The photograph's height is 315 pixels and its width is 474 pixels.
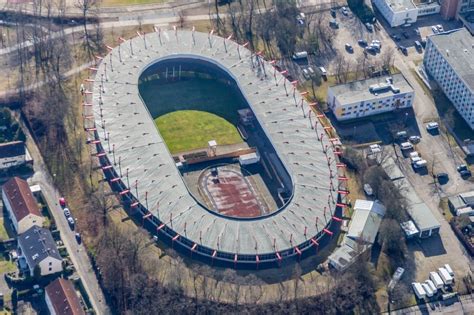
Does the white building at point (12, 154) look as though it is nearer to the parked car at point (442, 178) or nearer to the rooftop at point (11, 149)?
the rooftop at point (11, 149)

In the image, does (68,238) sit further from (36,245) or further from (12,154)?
(12,154)

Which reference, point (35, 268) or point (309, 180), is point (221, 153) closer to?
point (309, 180)

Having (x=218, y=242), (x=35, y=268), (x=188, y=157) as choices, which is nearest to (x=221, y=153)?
(x=188, y=157)

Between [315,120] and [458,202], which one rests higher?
[315,120]

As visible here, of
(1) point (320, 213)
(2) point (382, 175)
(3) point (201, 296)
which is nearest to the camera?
(3) point (201, 296)

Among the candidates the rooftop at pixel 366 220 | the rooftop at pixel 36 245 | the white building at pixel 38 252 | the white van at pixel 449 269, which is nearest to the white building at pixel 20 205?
the rooftop at pixel 36 245

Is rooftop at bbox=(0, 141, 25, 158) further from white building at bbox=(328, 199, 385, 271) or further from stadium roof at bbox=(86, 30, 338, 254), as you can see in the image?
white building at bbox=(328, 199, 385, 271)
